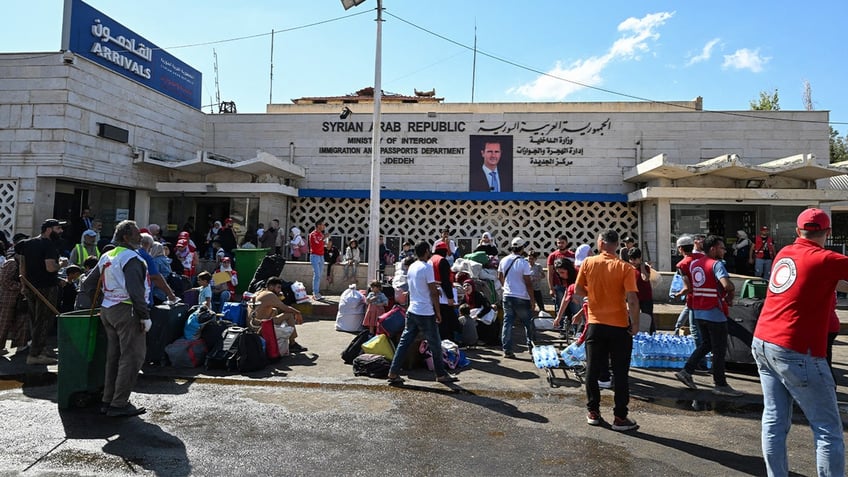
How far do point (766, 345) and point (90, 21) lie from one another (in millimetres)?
16707

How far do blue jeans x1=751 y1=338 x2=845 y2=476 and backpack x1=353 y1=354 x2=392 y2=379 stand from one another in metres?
3.83

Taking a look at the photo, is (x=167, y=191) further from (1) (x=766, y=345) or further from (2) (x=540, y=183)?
(1) (x=766, y=345)

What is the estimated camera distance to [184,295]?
26.4ft

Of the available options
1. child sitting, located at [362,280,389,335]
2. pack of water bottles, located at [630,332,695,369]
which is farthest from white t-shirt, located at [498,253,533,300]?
child sitting, located at [362,280,389,335]

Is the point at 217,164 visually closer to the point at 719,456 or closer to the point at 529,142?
the point at 529,142

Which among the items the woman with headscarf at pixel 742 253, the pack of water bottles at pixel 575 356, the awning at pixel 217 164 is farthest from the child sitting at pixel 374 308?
the woman with headscarf at pixel 742 253

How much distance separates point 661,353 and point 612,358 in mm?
2497

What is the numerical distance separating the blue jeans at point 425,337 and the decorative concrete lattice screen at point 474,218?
10920mm

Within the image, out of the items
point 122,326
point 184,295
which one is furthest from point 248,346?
point 184,295

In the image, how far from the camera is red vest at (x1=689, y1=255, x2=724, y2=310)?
507 cm

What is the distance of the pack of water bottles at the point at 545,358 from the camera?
5746 millimetres

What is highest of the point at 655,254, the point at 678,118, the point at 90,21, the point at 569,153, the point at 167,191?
the point at 90,21

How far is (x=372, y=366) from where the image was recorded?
18.5 ft

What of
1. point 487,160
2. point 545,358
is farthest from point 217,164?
point 545,358
